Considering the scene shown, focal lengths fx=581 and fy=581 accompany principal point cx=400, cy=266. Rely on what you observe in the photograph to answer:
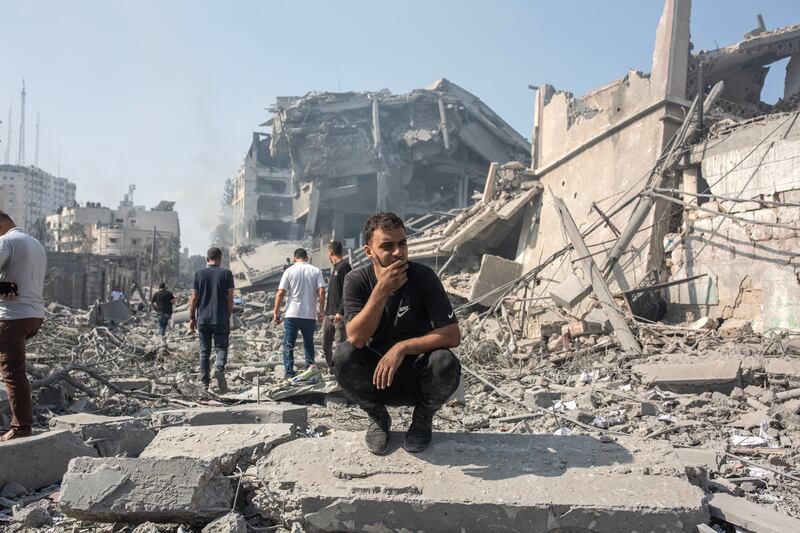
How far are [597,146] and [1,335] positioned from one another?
36.6 ft

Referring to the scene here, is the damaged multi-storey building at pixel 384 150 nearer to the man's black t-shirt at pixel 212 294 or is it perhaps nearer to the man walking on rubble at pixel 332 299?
the man's black t-shirt at pixel 212 294

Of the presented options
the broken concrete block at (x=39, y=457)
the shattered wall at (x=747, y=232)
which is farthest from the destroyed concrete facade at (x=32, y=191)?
the broken concrete block at (x=39, y=457)

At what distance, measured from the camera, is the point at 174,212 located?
66438mm

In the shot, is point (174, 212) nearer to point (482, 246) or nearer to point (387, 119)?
point (387, 119)

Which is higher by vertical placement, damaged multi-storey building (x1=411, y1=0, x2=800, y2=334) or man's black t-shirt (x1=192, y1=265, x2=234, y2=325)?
damaged multi-storey building (x1=411, y1=0, x2=800, y2=334)

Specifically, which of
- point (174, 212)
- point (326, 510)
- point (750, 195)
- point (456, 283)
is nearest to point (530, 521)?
point (326, 510)

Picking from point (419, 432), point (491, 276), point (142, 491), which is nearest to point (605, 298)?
point (491, 276)

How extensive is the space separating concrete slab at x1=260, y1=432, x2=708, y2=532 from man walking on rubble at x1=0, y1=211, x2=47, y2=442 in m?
2.07

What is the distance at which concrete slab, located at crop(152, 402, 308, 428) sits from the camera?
415 centimetres

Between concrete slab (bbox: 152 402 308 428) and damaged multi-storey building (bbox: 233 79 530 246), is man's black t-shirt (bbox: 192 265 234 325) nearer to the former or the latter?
concrete slab (bbox: 152 402 308 428)

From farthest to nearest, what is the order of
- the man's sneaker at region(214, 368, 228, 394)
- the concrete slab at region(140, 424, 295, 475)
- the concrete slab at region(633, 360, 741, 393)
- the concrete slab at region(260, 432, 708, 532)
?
the man's sneaker at region(214, 368, 228, 394) → the concrete slab at region(633, 360, 741, 393) → the concrete slab at region(140, 424, 295, 475) → the concrete slab at region(260, 432, 708, 532)

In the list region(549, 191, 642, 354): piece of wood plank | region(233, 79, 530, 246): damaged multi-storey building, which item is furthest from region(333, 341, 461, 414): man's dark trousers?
region(233, 79, 530, 246): damaged multi-storey building

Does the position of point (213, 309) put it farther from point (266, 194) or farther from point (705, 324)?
point (266, 194)

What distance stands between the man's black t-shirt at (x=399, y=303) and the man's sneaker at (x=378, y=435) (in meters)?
0.36
